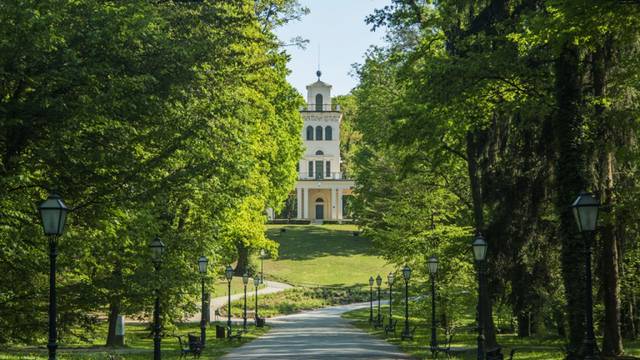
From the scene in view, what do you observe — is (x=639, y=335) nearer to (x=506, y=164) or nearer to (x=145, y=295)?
(x=506, y=164)

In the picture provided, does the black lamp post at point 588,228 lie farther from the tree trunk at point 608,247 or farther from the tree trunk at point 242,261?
the tree trunk at point 242,261

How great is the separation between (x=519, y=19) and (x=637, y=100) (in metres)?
3.04

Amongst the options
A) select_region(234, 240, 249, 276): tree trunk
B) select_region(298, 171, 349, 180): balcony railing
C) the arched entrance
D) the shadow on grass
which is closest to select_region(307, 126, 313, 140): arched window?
select_region(298, 171, 349, 180): balcony railing

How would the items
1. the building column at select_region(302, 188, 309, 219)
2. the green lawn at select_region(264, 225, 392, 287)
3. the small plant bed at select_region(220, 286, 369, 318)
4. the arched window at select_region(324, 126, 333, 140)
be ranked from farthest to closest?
the arched window at select_region(324, 126, 333, 140) → the building column at select_region(302, 188, 309, 219) → the green lawn at select_region(264, 225, 392, 287) → the small plant bed at select_region(220, 286, 369, 318)

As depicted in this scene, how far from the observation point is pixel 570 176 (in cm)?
1730

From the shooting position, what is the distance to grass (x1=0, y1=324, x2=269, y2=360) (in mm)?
20219

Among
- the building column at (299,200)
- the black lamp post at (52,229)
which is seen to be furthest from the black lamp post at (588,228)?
the building column at (299,200)

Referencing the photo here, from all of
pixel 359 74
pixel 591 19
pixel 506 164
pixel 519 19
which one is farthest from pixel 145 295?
pixel 359 74

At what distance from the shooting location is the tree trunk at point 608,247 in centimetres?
1788

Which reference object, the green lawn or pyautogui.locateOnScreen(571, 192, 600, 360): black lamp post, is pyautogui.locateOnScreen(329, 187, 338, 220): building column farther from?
pyautogui.locateOnScreen(571, 192, 600, 360): black lamp post

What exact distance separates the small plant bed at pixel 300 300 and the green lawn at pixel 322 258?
2.60 meters

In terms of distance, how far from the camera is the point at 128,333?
3472cm

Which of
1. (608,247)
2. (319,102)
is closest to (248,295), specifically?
(608,247)

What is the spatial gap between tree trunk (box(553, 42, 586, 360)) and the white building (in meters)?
79.9
